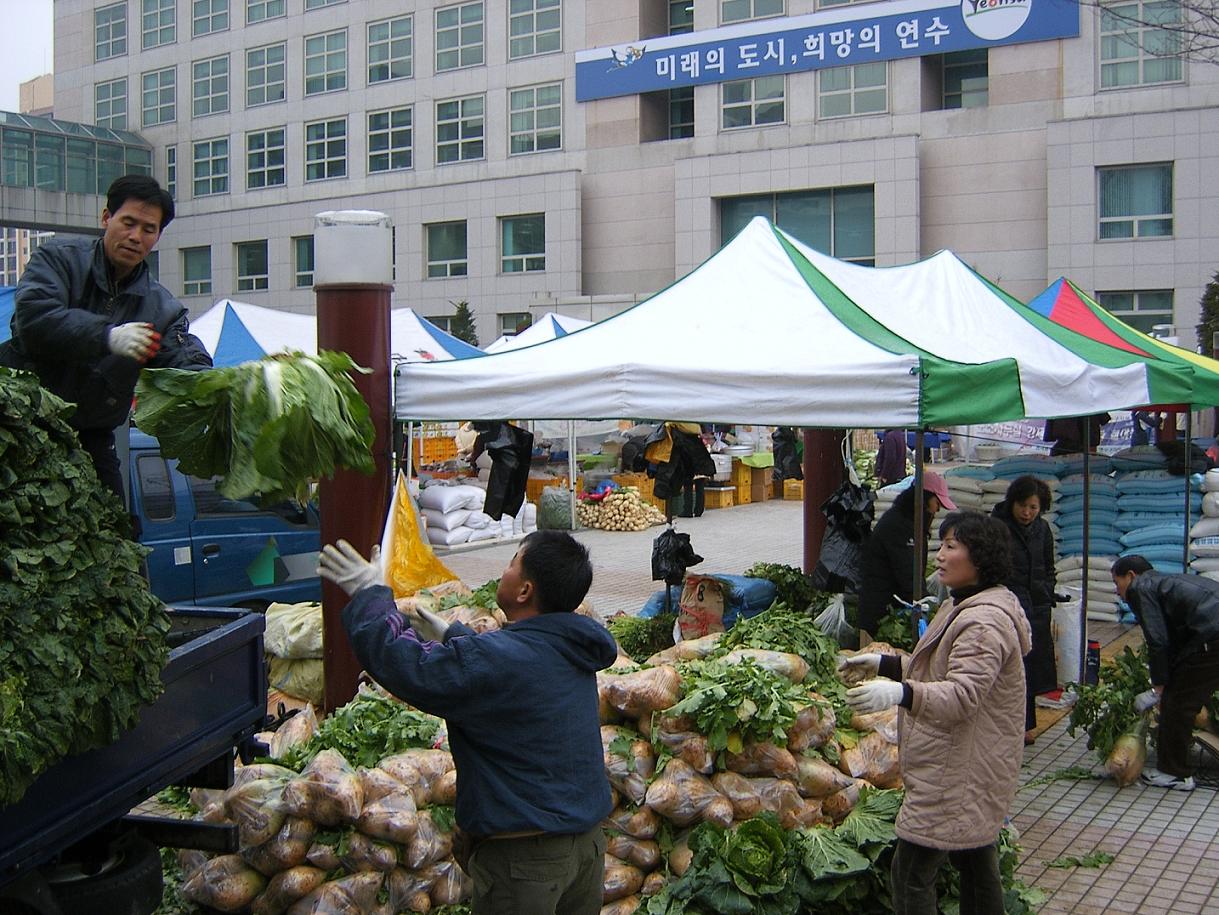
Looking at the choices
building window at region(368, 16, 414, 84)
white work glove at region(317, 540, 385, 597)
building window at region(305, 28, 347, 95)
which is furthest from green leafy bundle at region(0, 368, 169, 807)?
building window at region(305, 28, 347, 95)

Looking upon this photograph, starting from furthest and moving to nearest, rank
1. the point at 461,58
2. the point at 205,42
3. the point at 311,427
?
the point at 205,42 → the point at 461,58 → the point at 311,427

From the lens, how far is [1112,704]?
683cm

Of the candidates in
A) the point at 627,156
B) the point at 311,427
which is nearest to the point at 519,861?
the point at 311,427

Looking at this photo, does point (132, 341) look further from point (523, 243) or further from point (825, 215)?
point (523, 243)

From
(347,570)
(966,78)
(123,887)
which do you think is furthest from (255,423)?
(966,78)

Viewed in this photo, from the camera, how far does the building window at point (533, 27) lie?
35.8 m

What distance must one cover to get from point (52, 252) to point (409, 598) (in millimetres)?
4017

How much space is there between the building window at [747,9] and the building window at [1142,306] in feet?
39.5

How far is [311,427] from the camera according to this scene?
3.22 meters

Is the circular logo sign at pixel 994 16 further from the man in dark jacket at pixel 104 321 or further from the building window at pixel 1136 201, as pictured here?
the man in dark jacket at pixel 104 321

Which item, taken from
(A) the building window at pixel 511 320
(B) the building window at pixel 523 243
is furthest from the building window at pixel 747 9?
(A) the building window at pixel 511 320

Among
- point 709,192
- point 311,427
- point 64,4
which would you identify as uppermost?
point 64,4

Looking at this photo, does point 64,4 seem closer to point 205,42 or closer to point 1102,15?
point 205,42

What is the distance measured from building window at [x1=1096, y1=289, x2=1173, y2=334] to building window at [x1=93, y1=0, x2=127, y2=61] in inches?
1465
